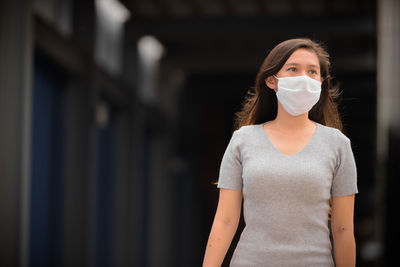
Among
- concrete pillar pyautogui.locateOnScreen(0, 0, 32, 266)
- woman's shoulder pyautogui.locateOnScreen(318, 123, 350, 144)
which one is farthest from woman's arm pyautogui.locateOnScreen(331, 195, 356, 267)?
concrete pillar pyautogui.locateOnScreen(0, 0, 32, 266)

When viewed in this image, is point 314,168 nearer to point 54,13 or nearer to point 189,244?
point 54,13

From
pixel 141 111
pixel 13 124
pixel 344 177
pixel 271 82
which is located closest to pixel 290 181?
pixel 344 177

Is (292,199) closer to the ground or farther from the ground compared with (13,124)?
closer to the ground

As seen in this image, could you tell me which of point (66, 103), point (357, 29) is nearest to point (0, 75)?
point (66, 103)

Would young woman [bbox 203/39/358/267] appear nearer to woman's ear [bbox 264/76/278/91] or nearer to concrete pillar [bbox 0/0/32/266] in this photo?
woman's ear [bbox 264/76/278/91]

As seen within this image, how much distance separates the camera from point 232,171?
7.93ft

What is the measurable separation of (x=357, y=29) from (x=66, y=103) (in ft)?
20.0

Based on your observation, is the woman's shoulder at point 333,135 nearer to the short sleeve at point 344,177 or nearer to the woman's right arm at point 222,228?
the short sleeve at point 344,177

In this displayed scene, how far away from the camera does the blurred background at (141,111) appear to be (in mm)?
8516

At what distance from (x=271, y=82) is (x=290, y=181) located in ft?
1.39

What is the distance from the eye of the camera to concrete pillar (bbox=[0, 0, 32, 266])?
8.25m

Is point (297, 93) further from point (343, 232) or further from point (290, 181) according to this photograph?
point (343, 232)

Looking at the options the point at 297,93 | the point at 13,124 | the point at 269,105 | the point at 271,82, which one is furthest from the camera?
the point at 13,124

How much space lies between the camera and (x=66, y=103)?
11.5m
